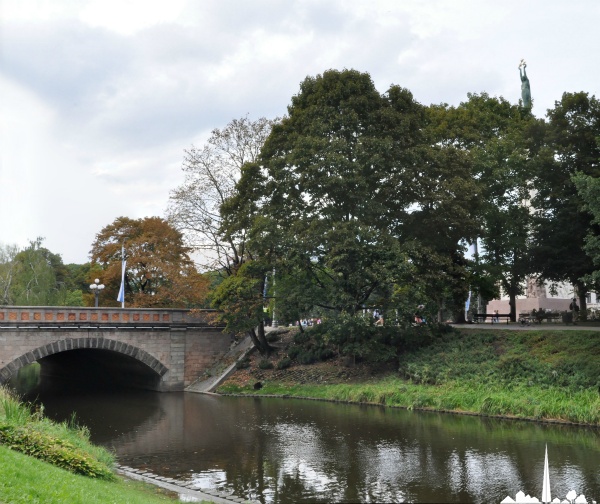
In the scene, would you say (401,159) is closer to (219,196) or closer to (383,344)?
(383,344)

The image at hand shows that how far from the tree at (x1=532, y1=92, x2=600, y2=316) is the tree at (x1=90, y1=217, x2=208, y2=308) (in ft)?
80.7

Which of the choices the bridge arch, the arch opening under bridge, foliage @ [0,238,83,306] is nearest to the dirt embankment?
the bridge arch

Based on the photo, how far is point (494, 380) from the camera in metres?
32.4

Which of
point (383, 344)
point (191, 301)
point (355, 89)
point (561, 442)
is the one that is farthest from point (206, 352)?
point (561, 442)

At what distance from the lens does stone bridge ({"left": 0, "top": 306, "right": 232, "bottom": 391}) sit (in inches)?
1526

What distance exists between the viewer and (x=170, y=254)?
52.5 m

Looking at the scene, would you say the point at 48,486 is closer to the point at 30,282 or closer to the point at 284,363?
the point at 284,363

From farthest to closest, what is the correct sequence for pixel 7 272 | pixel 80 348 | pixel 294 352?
pixel 7 272
pixel 294 352
pixel 80 348

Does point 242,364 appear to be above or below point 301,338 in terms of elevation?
below

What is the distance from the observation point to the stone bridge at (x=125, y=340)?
38.8m

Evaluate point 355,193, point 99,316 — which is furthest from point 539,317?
point 99,316

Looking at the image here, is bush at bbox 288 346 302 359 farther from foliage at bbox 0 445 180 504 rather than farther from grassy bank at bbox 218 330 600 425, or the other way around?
foliage at bbox 0 445 180 504

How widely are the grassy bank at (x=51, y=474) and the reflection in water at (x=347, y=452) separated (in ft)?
10.9

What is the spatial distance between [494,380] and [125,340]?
22.9m
